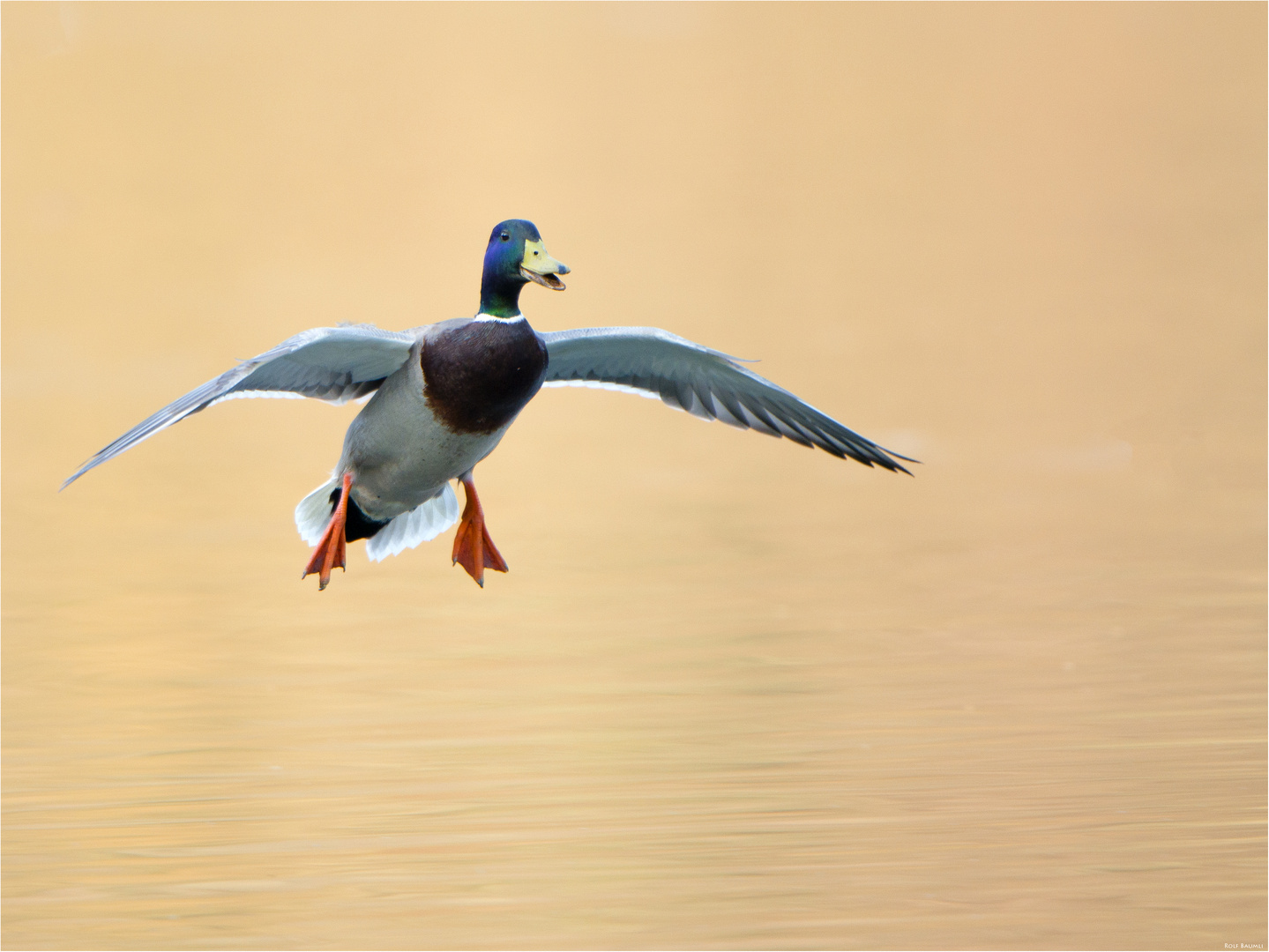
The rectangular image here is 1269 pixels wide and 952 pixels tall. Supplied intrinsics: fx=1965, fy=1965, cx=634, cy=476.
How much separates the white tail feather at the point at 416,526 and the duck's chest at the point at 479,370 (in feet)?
3.40

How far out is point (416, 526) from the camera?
7.88 meters

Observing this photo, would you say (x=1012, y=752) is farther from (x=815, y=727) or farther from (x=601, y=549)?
(x=601, y=549)

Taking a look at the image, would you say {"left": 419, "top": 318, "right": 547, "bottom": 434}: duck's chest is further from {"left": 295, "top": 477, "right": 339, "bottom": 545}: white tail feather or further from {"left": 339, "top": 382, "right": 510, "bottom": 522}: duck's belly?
{"left": 295, "top": 477, "right": 339, "bottom": 545}: white tail feather

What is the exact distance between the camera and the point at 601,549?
39.7 feet

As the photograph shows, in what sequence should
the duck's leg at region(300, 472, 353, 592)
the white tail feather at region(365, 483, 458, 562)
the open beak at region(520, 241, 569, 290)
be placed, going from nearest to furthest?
the open beak at region(520, 241, 569, 290) → the duck's leg at region(300, 472, 353, 592) → the white tail feather at region(365, 483, 458, 562)

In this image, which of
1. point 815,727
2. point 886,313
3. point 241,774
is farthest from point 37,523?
point 886,313

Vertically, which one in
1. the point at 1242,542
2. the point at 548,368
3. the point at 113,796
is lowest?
the point at 113,796

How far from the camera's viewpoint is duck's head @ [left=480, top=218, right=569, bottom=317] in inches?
257

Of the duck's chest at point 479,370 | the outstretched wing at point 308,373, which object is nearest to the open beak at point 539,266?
the duck's chest at point 479,370

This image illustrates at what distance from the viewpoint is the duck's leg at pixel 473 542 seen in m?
7.43

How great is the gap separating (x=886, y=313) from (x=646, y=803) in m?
14.3

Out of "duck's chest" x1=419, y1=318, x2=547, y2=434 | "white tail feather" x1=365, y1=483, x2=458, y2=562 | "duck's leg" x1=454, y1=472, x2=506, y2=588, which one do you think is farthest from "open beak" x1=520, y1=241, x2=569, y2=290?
"white tail feather" x1=365, y1=483, x2=458, y2=562

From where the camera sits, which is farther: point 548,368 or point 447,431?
point 548,368

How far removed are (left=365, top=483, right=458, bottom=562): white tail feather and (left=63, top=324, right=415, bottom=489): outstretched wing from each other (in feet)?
2.40
